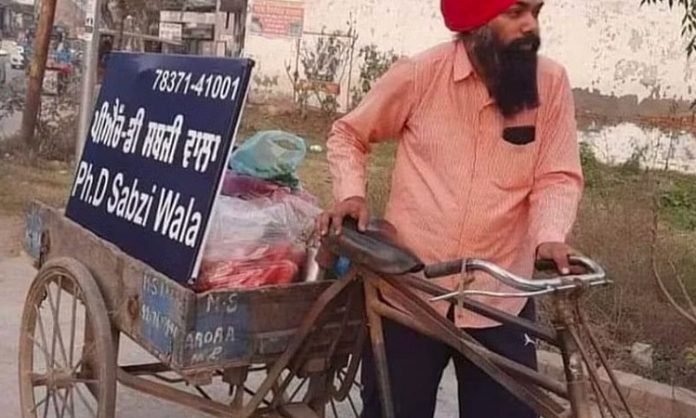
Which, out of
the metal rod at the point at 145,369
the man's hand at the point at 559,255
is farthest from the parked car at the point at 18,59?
the man's hand at the point at 559,255

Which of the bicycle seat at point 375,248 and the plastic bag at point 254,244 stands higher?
the bicycle seat at point 375,248

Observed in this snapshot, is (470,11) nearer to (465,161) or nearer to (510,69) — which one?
(510,69)

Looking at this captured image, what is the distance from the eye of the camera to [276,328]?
3146 millimetres

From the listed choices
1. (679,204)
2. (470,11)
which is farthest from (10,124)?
(470,11)

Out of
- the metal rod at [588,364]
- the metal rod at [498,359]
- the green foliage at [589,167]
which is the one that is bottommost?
the green foliage at [589,167]

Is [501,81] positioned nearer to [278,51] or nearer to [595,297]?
[595,297]

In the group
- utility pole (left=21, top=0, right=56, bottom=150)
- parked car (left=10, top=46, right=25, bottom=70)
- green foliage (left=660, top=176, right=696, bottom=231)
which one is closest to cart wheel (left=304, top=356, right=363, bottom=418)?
green foliage (left=660, top=176, right=696, bottom=231)

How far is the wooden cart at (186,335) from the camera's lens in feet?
9.89

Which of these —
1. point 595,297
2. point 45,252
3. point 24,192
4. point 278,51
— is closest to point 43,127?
point 24,192

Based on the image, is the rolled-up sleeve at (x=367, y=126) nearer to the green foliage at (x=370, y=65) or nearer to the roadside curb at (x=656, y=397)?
the roadside curb at (x=656, y=397)

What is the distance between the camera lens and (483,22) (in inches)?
108

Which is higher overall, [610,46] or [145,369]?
[610,46]

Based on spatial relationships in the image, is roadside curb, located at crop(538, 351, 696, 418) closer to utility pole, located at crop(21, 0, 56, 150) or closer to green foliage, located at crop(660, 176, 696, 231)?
green foliage, located at crop(660, 176, 696, 231)

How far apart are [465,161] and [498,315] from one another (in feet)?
1.38
